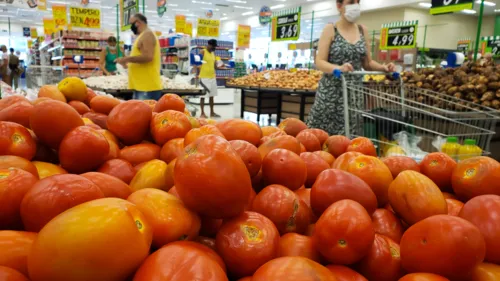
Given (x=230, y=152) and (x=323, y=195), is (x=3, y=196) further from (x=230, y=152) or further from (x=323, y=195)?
(x=323, y=195)

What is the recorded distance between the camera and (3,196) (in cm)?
75

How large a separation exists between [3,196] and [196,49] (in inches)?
518

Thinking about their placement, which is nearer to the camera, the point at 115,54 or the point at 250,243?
the point at 250,243

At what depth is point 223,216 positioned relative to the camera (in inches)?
30.3

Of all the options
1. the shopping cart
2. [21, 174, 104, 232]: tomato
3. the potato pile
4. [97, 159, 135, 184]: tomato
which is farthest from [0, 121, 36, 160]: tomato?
the potato pile

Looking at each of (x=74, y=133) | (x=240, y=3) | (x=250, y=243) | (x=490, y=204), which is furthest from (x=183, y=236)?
(x=240, y=3)

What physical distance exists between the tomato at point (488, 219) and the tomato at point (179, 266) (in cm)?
55

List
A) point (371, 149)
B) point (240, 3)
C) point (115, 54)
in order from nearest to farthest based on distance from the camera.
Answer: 1. point (371, 149)
2. point (115, 54)
3. point (240, 3)

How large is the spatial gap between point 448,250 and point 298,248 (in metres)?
0.27

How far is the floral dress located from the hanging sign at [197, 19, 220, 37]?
9278mm

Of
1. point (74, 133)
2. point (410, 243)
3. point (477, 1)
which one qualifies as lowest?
point (410, 243)

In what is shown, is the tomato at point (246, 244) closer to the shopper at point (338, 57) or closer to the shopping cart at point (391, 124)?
the shopping cart at point (391, 124)

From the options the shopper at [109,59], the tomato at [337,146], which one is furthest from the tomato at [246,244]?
the shopper at [109,59]

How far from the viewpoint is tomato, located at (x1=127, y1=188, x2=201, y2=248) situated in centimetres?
71
